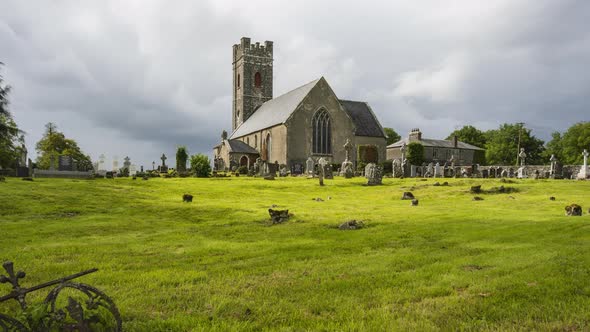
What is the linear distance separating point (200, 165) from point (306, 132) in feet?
68.1

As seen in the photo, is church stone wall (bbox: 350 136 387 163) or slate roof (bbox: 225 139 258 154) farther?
church stone wall (bbox: 350 136 387 163)

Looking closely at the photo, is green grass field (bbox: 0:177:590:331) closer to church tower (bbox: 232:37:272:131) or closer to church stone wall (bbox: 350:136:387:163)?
church stone wall (bbox: 350:136:387:163)

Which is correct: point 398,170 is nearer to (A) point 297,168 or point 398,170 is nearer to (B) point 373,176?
(B) point 373,176

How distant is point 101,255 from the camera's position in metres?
9.50

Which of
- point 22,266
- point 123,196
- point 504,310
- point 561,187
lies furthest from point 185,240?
point 561,187

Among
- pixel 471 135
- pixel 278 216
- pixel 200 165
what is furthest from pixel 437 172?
pixel 471 135

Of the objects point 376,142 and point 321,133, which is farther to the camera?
point 376,142

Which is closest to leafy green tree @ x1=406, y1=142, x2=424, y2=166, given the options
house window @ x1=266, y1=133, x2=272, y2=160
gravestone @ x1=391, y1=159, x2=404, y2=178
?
house window @ x1=266, y1=133, x2=272, y2=160

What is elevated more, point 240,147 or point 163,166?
point 240,147

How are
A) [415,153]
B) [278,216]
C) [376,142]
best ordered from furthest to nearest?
[415,153]
[376,142]
[278,216]

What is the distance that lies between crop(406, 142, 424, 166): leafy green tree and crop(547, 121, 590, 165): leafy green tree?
3583 centimetres

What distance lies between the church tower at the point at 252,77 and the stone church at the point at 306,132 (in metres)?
6.29

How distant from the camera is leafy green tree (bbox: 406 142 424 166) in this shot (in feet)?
233

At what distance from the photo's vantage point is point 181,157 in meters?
51.0
